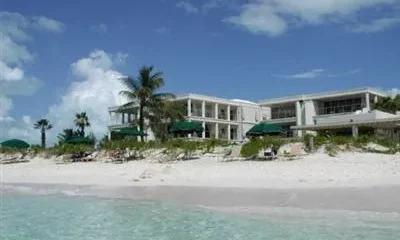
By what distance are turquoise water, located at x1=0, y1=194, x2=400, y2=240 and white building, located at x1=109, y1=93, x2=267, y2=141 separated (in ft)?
157

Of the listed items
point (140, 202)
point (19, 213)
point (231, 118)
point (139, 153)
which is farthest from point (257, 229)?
point (231, 118)

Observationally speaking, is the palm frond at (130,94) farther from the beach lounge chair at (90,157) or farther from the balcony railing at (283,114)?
the balcony railing at (283,114)

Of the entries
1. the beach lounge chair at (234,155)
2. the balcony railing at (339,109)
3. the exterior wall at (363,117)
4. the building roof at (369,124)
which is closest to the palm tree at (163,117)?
the building roof at (369,124)

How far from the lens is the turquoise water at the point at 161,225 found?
10.1m

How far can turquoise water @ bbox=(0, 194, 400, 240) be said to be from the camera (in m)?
10.1

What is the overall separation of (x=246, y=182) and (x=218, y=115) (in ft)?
166

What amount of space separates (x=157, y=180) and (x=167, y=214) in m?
8.24

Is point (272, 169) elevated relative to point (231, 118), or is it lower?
lower

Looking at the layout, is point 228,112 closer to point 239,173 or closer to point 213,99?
point 213,99

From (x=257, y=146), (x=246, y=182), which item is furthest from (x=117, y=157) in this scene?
(x=246, y=182)

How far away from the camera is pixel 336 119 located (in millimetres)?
48156

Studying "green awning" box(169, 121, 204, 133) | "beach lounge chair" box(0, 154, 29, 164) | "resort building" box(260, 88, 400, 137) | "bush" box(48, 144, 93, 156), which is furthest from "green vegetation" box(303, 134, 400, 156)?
"resort building" box(260, 88, 400, 137)

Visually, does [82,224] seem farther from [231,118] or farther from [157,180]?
[231,118]

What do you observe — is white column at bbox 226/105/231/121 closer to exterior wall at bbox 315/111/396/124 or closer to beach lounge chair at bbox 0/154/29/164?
exterior wall at bbox 315/111/396/124
